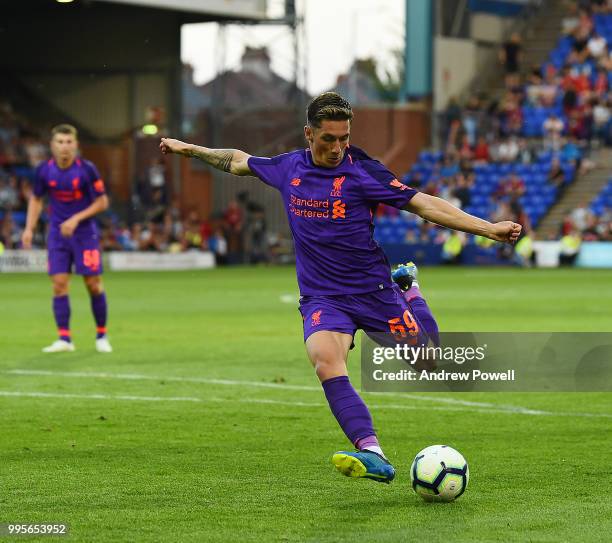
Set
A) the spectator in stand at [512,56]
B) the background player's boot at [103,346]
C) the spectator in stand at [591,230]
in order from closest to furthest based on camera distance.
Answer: the background player's boot at [103,346], the spectator in stand at [591,230], the spectator in stand at [512,56]

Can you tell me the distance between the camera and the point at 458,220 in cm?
695

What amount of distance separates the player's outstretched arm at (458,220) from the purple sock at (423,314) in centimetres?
172

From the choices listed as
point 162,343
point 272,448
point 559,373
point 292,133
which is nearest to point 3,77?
point 292,133

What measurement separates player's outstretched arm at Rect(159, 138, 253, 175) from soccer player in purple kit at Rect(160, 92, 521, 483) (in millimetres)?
23

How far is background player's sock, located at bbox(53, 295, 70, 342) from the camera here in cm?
1435

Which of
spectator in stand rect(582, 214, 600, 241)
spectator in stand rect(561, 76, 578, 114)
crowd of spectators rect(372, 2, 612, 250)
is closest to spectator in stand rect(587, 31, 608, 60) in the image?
crowd of spectators rect(372, 2, 612, 250)

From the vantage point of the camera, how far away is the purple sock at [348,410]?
6.85 meters

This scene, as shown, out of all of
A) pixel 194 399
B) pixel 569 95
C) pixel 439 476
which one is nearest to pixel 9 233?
pixel 569 95

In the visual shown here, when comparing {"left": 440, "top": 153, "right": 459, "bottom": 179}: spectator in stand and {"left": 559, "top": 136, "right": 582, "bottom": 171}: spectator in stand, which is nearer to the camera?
{"left": 559, "top": 136, "right": 582, "bottom": 171}: spectator in stand

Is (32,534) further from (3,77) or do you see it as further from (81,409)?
(3,77)

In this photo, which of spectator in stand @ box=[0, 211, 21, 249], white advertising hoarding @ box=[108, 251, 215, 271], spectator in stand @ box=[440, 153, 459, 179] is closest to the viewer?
spectator in stand @ box=[0, 211, 21, 249]

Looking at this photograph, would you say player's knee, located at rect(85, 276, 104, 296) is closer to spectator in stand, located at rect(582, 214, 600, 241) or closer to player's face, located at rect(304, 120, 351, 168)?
player's face, located at rect(304, 120, 351, 168)

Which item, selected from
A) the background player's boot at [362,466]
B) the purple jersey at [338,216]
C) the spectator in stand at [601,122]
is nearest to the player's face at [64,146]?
the purple jersey at [338,216]

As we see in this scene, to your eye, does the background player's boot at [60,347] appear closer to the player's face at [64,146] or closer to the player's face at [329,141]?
the player's face at [64,146]
